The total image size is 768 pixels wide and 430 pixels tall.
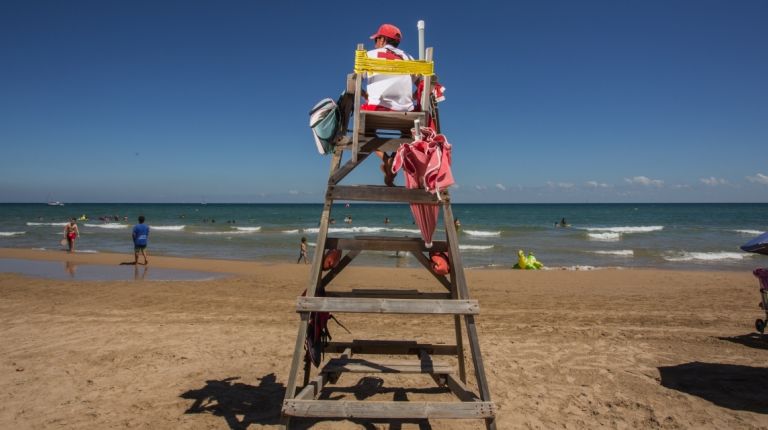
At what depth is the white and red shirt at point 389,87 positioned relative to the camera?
3.43 metres

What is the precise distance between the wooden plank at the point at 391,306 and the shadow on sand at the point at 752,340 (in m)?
6.11

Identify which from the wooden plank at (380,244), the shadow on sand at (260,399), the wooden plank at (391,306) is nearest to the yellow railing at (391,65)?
the wooden plank at (380,244)

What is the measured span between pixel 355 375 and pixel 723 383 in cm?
422

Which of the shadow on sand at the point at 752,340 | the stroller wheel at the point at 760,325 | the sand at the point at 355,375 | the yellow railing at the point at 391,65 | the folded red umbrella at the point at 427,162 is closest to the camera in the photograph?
the folded red umbrella at the point at 427,162

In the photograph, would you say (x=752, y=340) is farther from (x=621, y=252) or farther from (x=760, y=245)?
(x=621, y=252)

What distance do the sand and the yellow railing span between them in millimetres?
3176

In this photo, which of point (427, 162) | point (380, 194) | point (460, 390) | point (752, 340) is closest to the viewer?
point (427, 162)

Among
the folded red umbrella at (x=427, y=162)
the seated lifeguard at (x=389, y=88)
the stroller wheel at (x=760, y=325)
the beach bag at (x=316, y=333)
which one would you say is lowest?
the stroller wheel at (x=760, y=325)

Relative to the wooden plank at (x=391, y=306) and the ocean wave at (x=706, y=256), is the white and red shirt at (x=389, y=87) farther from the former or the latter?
the ocean wave at (x=706, y=256)

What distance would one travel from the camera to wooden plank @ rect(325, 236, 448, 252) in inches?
149

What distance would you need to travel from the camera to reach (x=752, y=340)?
7.15 metres

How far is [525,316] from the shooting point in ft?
29.2

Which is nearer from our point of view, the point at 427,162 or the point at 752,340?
the point at 427,162

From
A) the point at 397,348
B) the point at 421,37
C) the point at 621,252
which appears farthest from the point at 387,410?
the point at 621,252
